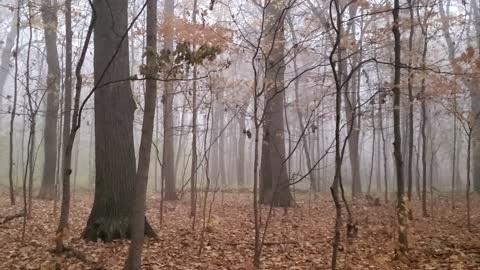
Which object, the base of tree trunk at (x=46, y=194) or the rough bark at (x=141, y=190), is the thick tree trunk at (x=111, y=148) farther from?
the base of tree trunk at (x=46, y=194)

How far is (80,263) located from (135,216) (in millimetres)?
1623

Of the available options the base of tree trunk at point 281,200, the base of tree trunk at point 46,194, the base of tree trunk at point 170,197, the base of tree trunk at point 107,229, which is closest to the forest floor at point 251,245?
the base of tree trunk at point 107,229

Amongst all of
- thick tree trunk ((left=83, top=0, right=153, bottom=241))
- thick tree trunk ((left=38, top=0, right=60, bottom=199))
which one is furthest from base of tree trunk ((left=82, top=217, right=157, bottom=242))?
thick tree trunk ((left=38, top=0, right=60, bottom=199))

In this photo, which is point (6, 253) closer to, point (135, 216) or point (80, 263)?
point (80, 263)

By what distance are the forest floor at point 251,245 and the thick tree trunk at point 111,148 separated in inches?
15.5

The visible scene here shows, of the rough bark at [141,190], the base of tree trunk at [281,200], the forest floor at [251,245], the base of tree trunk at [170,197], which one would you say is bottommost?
the forest floor at [251,245]

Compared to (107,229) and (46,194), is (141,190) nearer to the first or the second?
(107,229)

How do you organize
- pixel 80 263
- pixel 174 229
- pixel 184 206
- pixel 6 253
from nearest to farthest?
1. pixel 80 263
2. pixel 6 253
3. pixel 174 229
4. pixel 184 206

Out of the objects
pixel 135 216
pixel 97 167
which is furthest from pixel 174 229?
pixel 135 216

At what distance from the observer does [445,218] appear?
950cm

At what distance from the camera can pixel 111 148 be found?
21.7 feet

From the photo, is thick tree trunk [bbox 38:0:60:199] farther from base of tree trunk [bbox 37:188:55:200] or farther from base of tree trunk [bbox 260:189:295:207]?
base of tree trunk [bbox 260:189:295:207]

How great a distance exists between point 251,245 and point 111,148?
2741mm

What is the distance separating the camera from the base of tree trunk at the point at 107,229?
20.9ft
